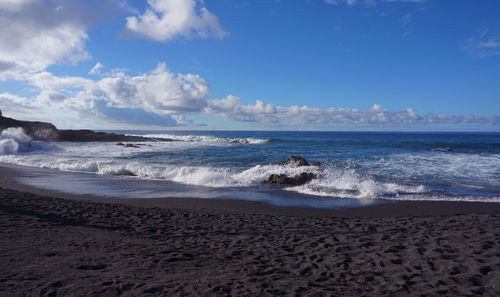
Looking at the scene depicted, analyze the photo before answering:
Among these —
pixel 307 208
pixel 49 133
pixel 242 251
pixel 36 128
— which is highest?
pixel 36 128

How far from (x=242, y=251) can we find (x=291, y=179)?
755 centimetres

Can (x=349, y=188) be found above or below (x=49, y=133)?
below

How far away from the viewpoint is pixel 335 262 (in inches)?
176

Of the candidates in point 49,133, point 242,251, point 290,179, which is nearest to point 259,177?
point 290,179

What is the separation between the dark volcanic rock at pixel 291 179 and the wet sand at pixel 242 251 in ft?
13.6

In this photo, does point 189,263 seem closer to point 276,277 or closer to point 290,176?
point 276,277

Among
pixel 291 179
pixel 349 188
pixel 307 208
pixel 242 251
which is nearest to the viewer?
pixel 242 251

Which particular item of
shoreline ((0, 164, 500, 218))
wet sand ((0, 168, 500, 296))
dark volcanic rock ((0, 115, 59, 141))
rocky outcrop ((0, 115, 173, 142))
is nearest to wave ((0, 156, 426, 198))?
shoreline ((0, 164, 500, 218))

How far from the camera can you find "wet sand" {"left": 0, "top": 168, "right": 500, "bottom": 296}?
3635 mm

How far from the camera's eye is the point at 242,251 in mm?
4941

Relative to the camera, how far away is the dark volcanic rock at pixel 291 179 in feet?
39.6

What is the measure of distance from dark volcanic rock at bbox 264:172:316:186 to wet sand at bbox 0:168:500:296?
415 centimetres

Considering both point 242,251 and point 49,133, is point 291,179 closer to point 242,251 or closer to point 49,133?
point 242,251

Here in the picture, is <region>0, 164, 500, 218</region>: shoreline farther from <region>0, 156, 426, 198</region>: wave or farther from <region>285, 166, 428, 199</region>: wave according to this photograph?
<region>0, 156, 426, 198</region>: wave
